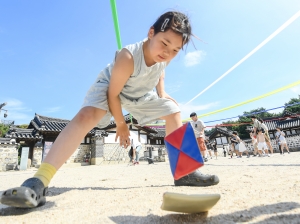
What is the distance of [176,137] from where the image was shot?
110 centimetres

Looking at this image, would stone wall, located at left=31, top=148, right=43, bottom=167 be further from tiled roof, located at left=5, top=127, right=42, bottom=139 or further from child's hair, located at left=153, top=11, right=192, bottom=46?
child's hair, located at left=153, top=11, right=192, bottom=46

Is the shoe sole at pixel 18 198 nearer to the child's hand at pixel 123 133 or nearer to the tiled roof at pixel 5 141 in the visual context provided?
the child's hand at pixel 123 133

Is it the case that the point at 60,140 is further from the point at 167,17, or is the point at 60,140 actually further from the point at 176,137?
the point at 167,17

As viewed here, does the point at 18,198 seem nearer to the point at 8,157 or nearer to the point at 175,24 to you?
the point at 175,24

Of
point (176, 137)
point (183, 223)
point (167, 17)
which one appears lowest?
point (183, 223)

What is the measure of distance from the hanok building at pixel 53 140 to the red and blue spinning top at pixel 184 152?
10.6m

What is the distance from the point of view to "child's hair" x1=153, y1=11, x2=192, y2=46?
132 centimetres

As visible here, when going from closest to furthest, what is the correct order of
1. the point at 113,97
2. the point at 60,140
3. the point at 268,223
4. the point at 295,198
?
the point at 268,223 → the point at 295,198 → the point at 60,140 → the point at 113,97

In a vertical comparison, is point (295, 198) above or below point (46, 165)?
below

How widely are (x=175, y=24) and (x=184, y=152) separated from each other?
2.86 ft

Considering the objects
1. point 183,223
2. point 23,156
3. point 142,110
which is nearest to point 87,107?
point 142,110

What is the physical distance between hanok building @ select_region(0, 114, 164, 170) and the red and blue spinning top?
34.9 feet

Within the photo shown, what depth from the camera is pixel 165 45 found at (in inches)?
51.9

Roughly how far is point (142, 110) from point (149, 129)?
18.4 m
